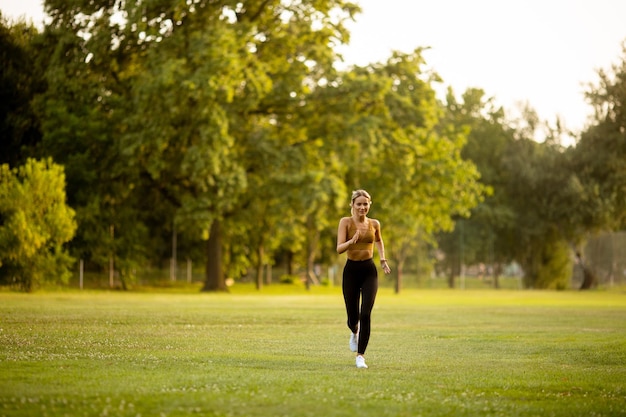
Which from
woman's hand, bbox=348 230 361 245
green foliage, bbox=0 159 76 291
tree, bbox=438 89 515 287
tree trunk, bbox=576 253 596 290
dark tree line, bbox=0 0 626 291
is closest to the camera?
woman's hand, bbox=348 230 361 245

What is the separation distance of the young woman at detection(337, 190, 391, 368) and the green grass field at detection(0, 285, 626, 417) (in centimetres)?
72

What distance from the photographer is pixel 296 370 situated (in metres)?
13.2

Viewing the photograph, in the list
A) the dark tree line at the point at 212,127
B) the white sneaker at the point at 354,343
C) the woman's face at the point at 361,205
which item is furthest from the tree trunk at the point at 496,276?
the woman's face at the point at 361,205

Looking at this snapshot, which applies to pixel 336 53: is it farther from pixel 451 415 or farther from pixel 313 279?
pixel 451 415

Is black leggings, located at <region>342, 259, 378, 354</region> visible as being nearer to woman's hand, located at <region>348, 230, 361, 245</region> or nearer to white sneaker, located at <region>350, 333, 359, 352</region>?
white sneaker, located at <region>350, 333, 359, 352</region>

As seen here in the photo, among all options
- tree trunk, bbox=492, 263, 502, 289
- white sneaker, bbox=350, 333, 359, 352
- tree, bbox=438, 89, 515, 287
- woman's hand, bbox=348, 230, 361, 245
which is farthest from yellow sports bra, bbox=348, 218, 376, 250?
tree trunk, bbox=492, 263, 502, 289

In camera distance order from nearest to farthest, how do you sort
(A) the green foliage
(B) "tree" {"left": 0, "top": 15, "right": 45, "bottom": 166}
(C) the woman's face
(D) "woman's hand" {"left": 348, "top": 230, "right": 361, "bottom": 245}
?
(D) "woman's hand" {"left": 348, "top": 230, "right": 361, "bottom": 245} < (C) the woman's face < (A) the green foliage < (B) "tree" {"left": 0, "top": 15, "right": 45, "bottom": 166}

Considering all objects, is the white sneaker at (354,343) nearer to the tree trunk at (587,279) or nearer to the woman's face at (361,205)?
the woman's face at (361,205)

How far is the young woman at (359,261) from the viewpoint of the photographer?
14.1 metres

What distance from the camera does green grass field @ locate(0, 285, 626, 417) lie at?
32.5ft

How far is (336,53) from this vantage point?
2061 inches

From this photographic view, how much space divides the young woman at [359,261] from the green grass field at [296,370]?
72 cm

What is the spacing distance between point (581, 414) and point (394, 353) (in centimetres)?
664

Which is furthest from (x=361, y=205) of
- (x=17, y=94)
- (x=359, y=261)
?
(x=17, y=94)
